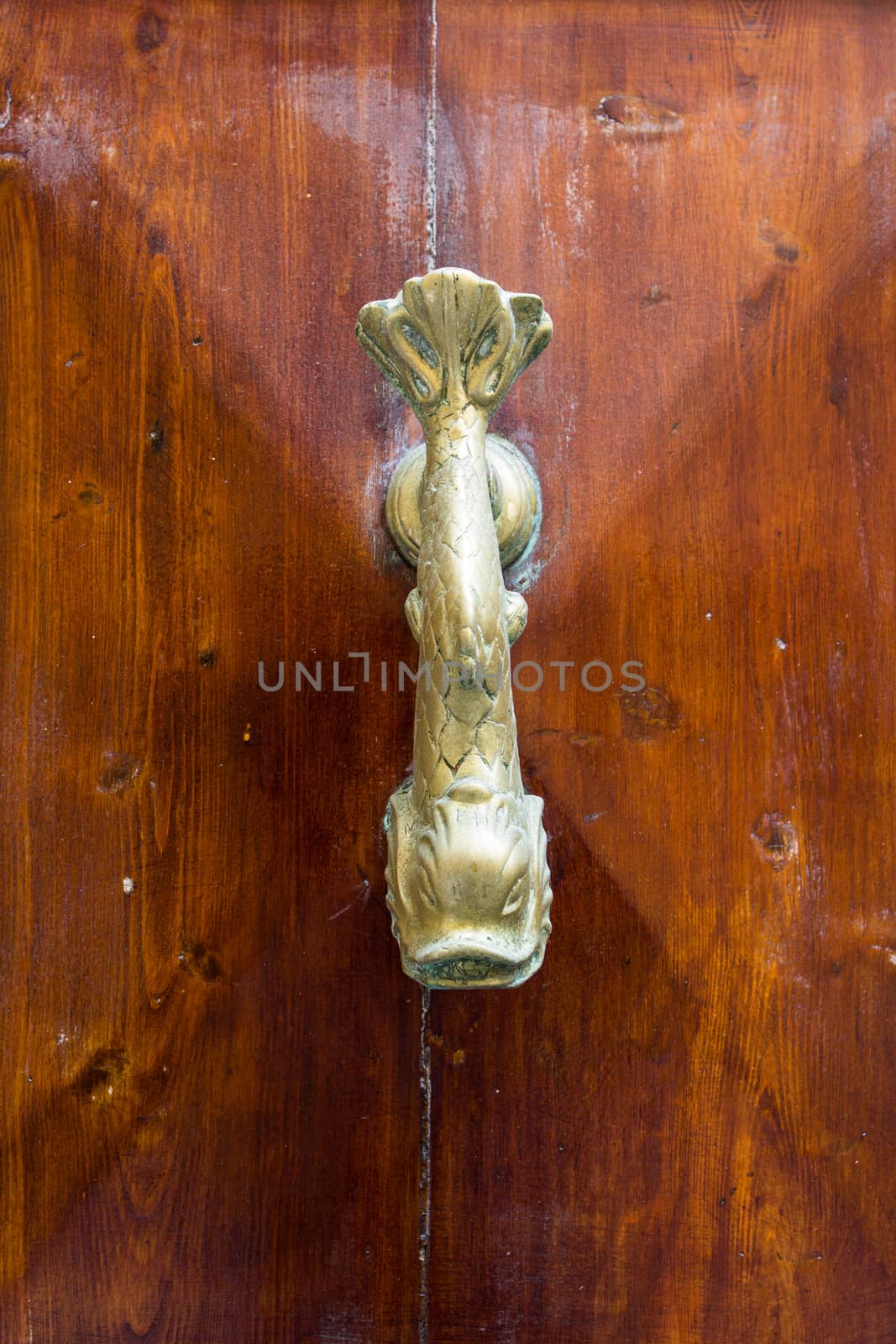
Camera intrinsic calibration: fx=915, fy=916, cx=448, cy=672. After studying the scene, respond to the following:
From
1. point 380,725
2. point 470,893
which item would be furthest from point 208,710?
point 470,893

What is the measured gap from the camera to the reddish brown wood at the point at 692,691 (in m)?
0.49

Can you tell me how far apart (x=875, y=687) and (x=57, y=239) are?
0.51 metres

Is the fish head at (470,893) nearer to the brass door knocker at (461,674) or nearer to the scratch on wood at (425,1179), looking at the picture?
the brass door knocker at (461,674)

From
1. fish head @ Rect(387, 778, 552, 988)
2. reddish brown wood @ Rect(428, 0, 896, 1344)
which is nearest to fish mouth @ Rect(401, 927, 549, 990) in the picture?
fish head @ Rect(387, 778, 552, 988)

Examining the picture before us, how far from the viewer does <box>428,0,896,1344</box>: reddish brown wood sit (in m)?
0.49

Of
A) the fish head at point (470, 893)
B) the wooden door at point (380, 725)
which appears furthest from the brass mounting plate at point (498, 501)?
the fish head at point (470, 893)

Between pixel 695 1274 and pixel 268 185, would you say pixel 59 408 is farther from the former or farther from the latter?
pixel 695 1274

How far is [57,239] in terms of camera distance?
49 centimetres

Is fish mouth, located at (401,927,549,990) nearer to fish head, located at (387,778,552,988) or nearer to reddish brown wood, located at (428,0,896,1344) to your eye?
fish head, located at (387,778,552,988)

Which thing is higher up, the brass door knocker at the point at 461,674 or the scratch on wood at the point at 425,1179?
the brass door knocker at the point at 461,674

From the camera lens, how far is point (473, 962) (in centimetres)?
37

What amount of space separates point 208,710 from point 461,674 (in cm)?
18

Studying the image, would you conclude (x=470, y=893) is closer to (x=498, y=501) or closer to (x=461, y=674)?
(x=461, y=674)

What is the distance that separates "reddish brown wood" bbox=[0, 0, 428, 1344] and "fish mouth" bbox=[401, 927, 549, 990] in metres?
0.10
